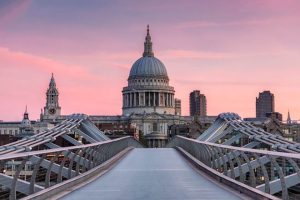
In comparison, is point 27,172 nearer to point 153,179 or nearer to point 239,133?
point 153,179

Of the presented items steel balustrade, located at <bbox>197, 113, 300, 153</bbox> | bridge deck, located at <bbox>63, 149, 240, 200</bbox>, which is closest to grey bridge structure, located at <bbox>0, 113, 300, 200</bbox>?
bridge deck, located at <bbox>63, 149, 240, 200</bbox>

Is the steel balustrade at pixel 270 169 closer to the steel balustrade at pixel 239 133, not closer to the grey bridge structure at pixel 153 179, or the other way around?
the grey bridge structure at pixel 153 179

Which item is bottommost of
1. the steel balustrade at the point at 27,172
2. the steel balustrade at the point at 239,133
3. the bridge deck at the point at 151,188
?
the bridge deck at the point at 151,188

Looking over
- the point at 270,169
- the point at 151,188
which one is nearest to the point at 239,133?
the point at 151,188

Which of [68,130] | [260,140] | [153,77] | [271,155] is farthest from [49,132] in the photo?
[153,77]

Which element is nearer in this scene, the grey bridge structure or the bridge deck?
the grey bridge structure

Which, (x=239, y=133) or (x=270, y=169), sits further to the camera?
(x=239, y=133)

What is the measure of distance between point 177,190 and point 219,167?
4.16 m

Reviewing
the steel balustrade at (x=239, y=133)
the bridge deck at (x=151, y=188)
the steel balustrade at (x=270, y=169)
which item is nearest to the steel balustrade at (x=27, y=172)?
the bridge deck at (x=151, y=188)

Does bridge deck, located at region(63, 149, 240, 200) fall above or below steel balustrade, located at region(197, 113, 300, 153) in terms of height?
below

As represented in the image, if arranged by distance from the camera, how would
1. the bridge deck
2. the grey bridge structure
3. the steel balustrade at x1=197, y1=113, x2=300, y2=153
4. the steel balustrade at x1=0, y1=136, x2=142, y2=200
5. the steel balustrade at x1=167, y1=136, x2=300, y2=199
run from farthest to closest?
1. the steel balustrade at x1=197, y1=113, x2=300, y2=153
2. the bridge deck
3. the grey bridge structure
4. the steel balustrade at x1=0, y1=136, x2=142, y2=200
5. the steel balustrade at x1=167, y1=136, x2=300, y2=199

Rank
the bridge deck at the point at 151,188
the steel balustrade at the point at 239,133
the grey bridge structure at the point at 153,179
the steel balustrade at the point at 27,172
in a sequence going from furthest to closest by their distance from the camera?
the steel balustrade at the point at 239,133 < the bridge deck at the point at 151,188 < the grey bridge structure at the point at 153,179 < the steel balustrade at the point at 27,172

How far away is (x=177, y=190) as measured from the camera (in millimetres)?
13539

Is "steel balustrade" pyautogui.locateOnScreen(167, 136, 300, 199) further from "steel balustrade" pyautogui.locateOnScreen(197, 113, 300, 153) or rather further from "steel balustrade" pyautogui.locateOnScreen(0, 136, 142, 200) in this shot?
"steel balustrade" pyautogui.locateOnScreen(197, 113, 300, 153)
